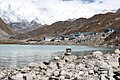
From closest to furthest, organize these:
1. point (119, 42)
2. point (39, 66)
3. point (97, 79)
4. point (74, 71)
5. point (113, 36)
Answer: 1. point (97, 79)
2. point (74, 71)
3. point (39, 66)
4. point (119, 42)
5. point (113, 36)

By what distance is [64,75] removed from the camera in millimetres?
19828

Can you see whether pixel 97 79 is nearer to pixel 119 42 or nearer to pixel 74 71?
pixel 74 71

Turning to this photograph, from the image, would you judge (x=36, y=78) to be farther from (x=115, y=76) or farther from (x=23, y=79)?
(x=115, y=76)

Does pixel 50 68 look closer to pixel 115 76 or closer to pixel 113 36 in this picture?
pixel 115 76

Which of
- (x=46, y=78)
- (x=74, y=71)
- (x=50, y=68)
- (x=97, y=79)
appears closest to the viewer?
(x=97, y=79)

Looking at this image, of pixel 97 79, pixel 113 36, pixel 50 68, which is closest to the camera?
pixel 97 79

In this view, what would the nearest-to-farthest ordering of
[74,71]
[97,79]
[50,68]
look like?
[97,79]
[74,71]
[50,68]

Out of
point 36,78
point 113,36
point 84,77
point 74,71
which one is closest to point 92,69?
point 74,71

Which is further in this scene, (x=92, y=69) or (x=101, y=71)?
(x=92, y=69)

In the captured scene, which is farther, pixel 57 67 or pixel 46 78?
pixel 57 67

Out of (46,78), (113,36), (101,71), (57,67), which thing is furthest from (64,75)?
(113,36)

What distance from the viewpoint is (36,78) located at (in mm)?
20422

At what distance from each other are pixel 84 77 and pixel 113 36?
177950mm

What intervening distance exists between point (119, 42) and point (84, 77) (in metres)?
149
